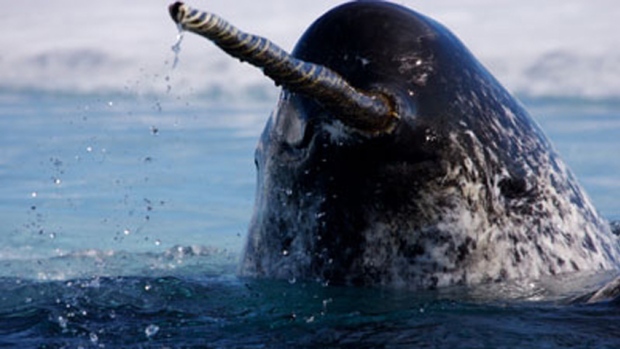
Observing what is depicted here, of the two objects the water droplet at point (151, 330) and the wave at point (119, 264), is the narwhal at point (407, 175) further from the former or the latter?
the wave at point (119, 264)

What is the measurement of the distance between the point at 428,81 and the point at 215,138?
9.88m

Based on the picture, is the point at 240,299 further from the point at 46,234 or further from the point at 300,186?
the point at 46,234

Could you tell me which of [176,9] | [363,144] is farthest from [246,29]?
[176,9]

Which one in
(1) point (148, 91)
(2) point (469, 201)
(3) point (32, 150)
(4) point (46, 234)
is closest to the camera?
(2) point (469, 201)

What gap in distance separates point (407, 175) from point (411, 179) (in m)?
0.02

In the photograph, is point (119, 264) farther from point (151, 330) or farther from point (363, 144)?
point (363, 144)

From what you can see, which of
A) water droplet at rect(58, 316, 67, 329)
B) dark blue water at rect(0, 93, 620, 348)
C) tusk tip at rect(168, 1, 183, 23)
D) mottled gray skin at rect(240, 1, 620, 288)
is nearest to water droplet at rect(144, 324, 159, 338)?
dark blue water at rect(0, 93, 620, 348)

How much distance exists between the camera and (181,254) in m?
8.87

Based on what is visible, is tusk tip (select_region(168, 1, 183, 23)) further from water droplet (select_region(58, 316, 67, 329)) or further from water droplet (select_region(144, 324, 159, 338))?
water droplet (select_region(58, 316, 67, 329))

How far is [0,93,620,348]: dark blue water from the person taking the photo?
437 cm

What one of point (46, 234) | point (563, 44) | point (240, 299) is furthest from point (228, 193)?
point (240, 299)

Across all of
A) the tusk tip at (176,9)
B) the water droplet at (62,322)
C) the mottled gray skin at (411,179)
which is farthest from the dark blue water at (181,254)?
the tusk tip at (176,9)

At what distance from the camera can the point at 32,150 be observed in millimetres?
13914

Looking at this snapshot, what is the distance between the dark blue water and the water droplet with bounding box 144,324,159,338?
0.02m
